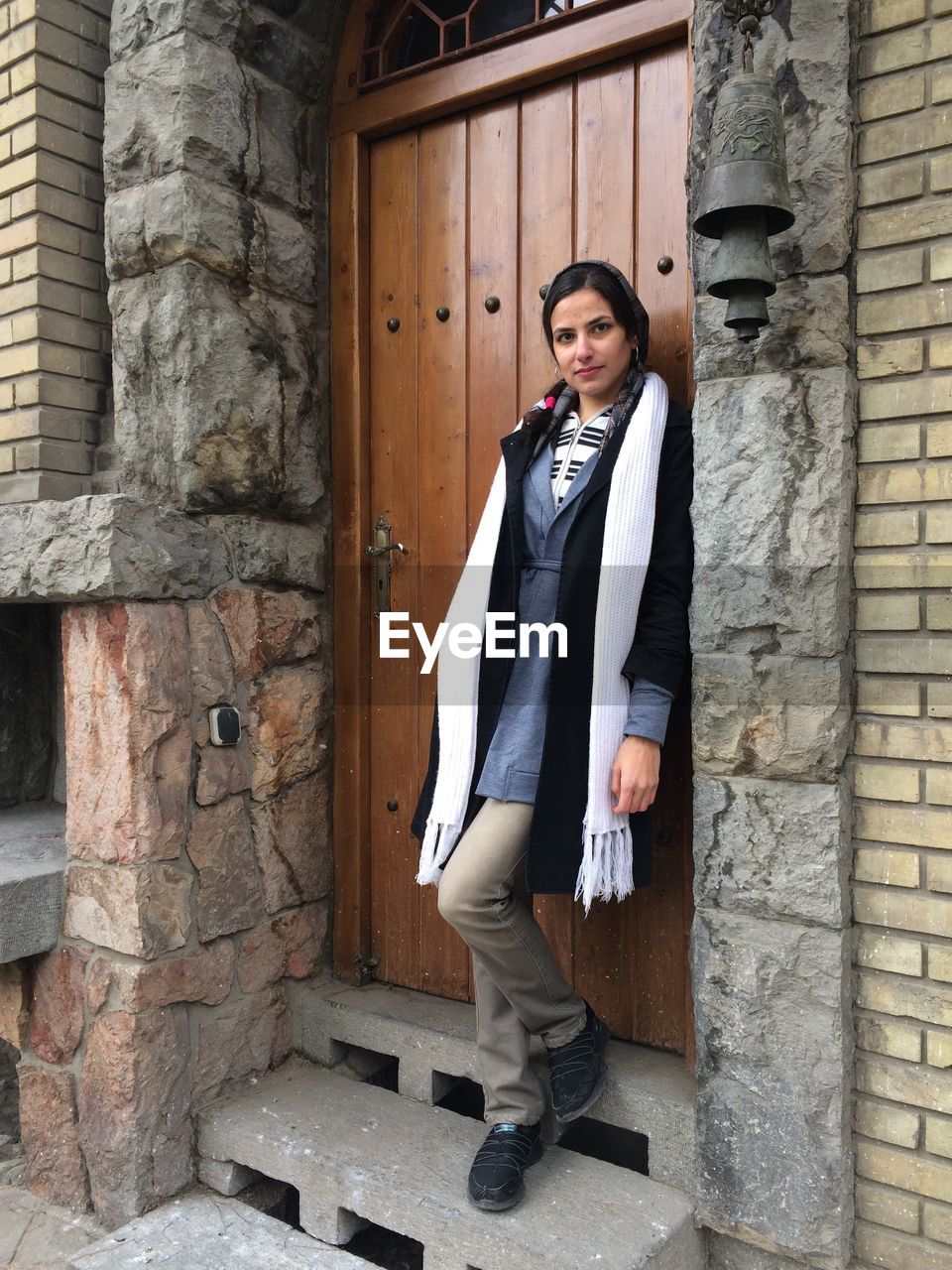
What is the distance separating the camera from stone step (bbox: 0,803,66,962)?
8.80 ft

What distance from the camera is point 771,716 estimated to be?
202 centimetres

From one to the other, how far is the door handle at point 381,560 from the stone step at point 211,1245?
5.25ft

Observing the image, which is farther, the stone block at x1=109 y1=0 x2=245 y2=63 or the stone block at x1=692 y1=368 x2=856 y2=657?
the stone block at x1=109 y1=0 x2=245 y2=63

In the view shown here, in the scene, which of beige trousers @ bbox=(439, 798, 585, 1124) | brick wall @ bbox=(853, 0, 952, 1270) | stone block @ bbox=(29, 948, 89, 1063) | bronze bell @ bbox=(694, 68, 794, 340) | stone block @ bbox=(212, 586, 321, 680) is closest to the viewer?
bronze bell @ bbox=(694, 68, 794, 340)

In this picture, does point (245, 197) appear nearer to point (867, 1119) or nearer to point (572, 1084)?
point (572, 1084)

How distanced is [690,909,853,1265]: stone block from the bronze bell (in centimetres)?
119

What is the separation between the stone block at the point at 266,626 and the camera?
9.37ft

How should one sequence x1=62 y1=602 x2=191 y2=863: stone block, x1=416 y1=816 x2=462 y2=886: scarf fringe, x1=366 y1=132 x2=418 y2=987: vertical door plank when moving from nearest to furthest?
x1=416 y1=816 x2=462 y2=886: scarf fringe, x1=62 y1=602 x2=191 y2=863: stone block, x1=366 y1=132 x2=418 y2=987: vertical door plank

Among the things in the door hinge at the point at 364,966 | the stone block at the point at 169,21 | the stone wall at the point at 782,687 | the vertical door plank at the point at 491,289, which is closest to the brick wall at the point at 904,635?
the stone wall at the point at 782,687

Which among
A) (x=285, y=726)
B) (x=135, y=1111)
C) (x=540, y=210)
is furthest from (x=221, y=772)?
(x=540, y=210)

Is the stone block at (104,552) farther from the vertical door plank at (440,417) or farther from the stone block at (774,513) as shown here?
the stone block at (774,513)

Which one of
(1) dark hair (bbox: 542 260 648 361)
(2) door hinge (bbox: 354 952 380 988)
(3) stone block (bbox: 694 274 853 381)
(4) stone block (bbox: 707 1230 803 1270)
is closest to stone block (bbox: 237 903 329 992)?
(2) door hinge (bbox: 354 952 380 988)

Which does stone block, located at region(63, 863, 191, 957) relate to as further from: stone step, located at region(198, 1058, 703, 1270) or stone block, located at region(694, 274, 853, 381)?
stone block, located at region(694, 274, 853, 381)

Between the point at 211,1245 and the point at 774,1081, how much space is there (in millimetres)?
1358
